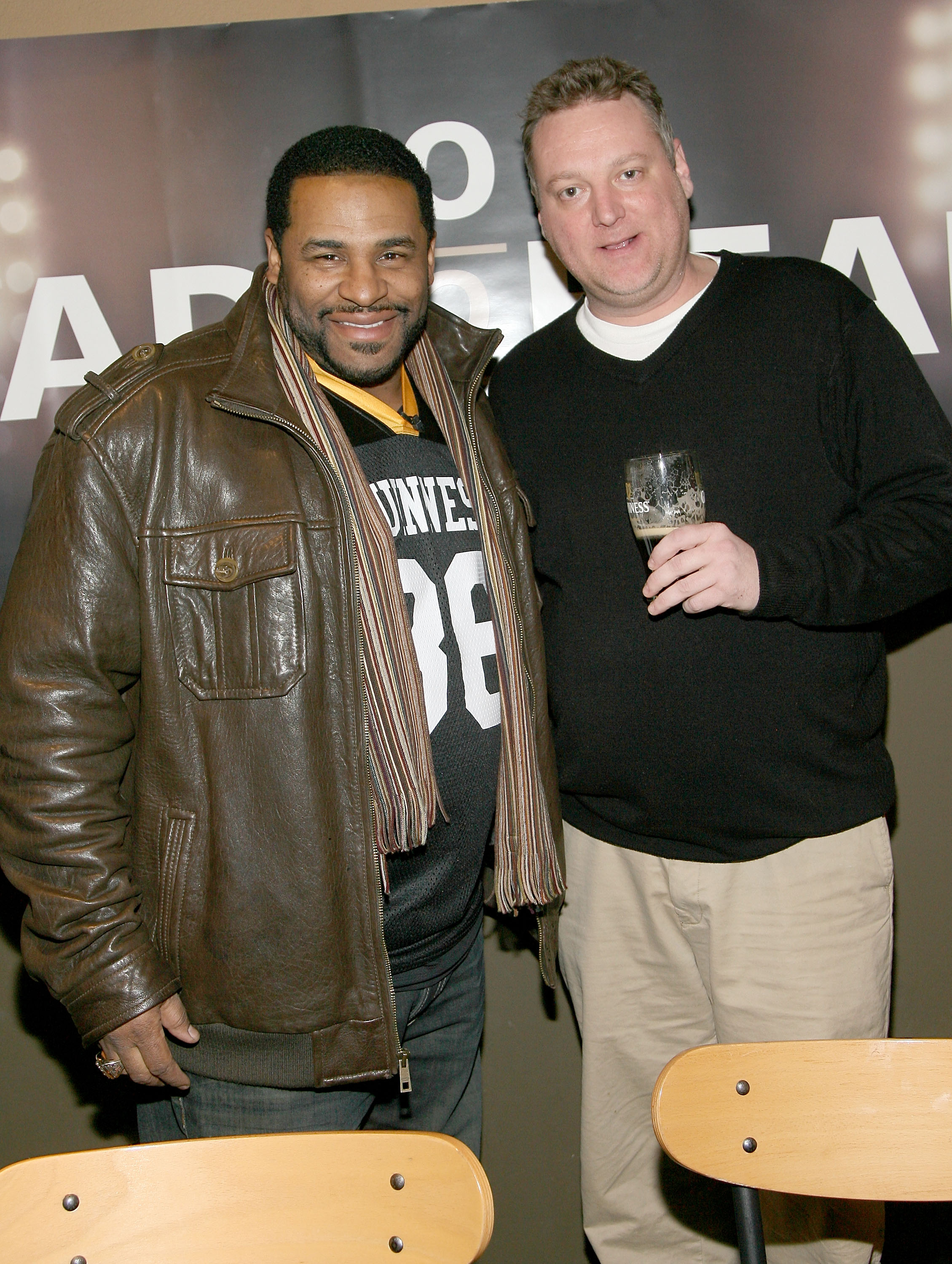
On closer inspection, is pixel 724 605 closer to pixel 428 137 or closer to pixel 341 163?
pixel 341 163

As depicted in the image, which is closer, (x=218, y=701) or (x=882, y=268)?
(x=218, y=701)

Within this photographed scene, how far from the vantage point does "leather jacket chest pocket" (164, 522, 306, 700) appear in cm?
158

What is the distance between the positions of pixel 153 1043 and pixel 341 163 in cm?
146

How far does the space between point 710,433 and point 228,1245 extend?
57.4 inches

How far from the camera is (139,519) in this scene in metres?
1.57

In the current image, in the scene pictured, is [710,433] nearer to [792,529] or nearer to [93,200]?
[792,529]

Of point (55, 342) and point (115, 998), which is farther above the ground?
point (55, 342)

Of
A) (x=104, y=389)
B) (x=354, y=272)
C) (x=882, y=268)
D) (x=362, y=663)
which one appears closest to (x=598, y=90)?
(x=354, y=272)

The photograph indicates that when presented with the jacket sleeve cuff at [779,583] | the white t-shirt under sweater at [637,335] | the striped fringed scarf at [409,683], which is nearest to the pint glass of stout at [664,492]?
the jacket sleeve cuff at [779,583]

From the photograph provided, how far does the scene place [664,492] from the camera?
1522 mm

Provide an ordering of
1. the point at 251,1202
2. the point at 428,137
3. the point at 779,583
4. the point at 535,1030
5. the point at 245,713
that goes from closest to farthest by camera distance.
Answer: the point at 251,1202
the point at 245,713
the point at 779,583
the point at 428,137
the point at 535,1030

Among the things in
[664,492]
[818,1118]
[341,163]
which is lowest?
[818,1118]

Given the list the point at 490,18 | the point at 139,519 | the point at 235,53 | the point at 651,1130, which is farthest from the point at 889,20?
the point at 651,1130

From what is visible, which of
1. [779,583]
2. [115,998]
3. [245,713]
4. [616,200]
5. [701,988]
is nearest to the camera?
[115,998]
